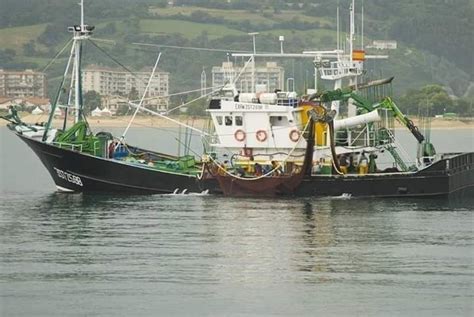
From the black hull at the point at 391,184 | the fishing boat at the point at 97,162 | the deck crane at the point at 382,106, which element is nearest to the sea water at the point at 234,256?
the black hull at the point at 391,184

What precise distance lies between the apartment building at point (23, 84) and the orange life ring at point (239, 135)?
117964mm

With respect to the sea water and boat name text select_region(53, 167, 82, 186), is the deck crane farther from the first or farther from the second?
boat name text select_region(53, 167, 82, 186)

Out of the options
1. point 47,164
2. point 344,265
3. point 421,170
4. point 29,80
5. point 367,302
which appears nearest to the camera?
point 367,302

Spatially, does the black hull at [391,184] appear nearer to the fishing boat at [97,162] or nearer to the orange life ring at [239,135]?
the orange life ring at [239,135]

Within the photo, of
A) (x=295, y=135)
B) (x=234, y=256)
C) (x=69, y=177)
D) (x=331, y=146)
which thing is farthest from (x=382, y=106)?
(x=234, y=256)

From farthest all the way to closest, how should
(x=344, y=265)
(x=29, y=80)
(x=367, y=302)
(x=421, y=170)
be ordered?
(x=29, y=80), (x=421, y=170), (x=344, y=265), (x=367, y=302)

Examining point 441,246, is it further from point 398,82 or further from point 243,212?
point 398,82

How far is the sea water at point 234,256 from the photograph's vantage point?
42562 millimetres

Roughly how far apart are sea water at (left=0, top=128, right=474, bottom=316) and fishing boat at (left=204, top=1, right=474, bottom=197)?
698mm

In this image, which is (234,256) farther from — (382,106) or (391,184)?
(382,106)

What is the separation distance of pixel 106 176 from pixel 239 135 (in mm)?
5291

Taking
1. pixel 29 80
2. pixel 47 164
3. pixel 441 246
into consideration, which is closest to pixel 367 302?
pixel 441 246

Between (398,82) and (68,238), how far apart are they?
14277cm

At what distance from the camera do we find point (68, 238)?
54594 mm
